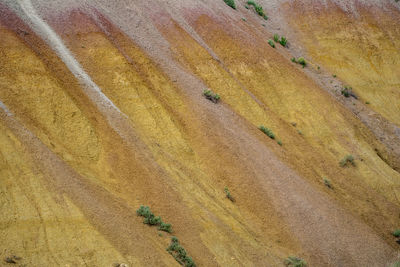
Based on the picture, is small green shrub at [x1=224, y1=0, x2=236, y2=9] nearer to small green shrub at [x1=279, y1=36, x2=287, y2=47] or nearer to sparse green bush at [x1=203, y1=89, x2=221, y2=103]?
small green shrub at [x1=279, y1=36, x2=287, y2=47]

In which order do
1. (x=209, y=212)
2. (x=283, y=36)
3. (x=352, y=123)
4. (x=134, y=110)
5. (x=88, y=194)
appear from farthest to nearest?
(x=283, y=36) → (x=352, y=123) → (x=134, y=110) → (x=209, y=212) → (x=88, y=194)

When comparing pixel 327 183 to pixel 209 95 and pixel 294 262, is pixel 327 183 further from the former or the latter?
pixel 209 95

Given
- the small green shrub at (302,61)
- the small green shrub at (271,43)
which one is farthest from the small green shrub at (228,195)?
the small green shrub at (302,61)

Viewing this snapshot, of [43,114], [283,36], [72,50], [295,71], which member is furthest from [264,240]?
[283,36]

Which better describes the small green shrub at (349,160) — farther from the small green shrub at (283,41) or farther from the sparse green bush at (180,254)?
the sparse green bush at (180,254)

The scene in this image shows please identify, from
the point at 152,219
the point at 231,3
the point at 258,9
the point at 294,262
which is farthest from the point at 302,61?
the point at 152,219

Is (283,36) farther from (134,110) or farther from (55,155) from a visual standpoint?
(55,155)
